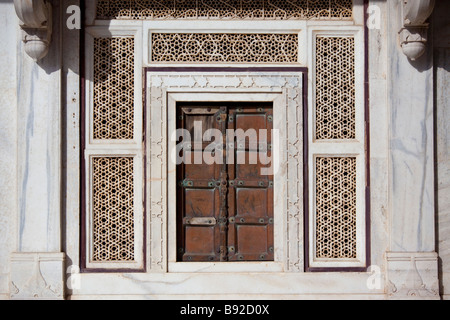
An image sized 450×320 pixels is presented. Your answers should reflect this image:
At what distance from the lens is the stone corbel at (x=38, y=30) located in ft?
13.7

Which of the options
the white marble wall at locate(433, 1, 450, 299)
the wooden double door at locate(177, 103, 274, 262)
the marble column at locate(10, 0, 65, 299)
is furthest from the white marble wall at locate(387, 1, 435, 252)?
the marble column at locate(10, 0, 65, 299)

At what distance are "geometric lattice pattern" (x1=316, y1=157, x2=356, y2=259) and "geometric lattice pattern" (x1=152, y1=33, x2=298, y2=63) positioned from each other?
1.00 metres

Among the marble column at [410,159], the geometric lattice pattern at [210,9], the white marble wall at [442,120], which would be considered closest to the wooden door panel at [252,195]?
the geometric lattice pattern at [210,9]

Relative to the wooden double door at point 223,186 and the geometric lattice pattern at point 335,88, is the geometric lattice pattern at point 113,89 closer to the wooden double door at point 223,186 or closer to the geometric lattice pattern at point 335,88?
the wooden double door at point 223,186

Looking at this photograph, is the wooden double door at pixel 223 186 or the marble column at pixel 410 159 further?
the wooden double door at pixel 223 186

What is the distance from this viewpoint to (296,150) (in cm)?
458

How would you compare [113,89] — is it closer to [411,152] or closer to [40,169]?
[40,169]

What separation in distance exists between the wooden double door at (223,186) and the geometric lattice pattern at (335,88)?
466mm

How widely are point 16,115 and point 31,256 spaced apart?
117cm

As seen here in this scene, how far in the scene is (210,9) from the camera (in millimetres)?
4645

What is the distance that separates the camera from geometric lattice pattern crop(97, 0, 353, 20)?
4.64 metres

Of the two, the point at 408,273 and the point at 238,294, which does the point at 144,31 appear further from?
the point at 408,273

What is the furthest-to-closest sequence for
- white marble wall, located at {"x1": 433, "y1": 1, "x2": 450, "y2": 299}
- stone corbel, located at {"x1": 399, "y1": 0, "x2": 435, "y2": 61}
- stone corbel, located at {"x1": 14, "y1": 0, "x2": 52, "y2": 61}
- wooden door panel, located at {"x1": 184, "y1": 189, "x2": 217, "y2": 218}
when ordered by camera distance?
wooden door panel, located at {"x1": 184, "y1": 189, "x2": 217, "y2": 218}
white marble wall, located at {"x1": 433, "y1": 1, "x2": 450, "y2": 299}
stone corbel, located at {"x1": 399, "y1": 0, "x2": 435, "y2": 61}
stone corbel, located at {"x1": 14, "y1": 0, "x2": 52, "y2": 61}

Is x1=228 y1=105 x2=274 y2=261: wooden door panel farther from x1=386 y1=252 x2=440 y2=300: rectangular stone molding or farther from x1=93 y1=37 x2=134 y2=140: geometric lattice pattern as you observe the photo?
x1=386 y1=252 x2=440 y2=300: rectangular stone molding
